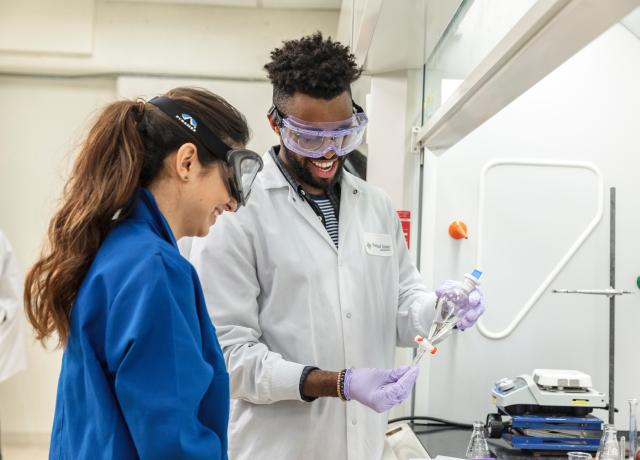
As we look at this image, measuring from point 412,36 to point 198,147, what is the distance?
1512mm

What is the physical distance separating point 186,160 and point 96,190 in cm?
16

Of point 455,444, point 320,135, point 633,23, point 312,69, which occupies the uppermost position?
point 633,23

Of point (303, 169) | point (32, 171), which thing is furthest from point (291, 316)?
point (32, 171)

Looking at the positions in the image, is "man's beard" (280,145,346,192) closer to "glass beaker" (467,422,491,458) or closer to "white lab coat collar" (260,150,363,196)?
"white lab coat collar" (260,150,363,196)

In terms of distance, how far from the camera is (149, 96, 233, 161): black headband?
1120mm

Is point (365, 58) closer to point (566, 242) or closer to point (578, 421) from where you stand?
point (566, 242)

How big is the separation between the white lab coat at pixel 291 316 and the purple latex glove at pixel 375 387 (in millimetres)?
125

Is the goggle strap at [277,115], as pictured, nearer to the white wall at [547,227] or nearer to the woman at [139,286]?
the woman at [139,286]

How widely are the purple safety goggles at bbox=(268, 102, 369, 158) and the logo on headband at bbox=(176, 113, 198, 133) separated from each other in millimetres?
567

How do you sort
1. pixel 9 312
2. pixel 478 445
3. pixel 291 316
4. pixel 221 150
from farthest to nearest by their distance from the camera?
pixel 9 312 → pixel 478 445 → pixel 291 316 → pixel 221 150

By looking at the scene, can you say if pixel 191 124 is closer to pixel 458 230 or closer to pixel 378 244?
pixel 378 244

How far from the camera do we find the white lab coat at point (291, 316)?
1.60m

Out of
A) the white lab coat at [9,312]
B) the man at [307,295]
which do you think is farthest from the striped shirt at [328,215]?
the white lab coat at [9,312]

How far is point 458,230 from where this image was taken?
107 inches
